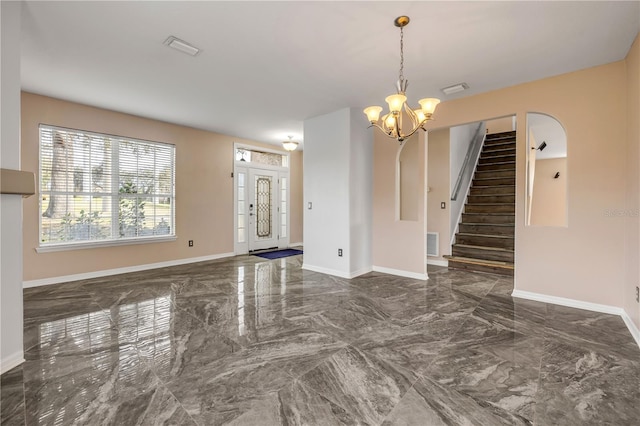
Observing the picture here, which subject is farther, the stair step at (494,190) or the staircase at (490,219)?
the stair step at (494,190)

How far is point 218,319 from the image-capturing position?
2.87m

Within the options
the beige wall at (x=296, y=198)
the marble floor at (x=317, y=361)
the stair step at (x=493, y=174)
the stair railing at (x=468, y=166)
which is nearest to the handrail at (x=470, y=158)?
the stair railing at (x=468, y=166)

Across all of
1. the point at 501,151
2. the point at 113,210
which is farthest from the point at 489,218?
the point at 113,210

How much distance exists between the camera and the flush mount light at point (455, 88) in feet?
11.6

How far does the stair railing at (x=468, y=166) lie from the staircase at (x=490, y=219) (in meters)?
0.12

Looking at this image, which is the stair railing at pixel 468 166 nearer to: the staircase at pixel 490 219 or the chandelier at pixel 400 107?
the staircase at pixel 490 219

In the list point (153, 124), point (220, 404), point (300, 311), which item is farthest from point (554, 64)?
point (153, 124)

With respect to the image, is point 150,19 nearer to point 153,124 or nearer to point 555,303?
point 153,124

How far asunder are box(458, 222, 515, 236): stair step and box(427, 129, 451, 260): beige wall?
50 centimetres

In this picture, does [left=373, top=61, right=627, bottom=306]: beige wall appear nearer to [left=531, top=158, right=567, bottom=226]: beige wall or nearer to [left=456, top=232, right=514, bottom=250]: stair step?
[left=456, top=232, right=514, bottom=250]: stair step

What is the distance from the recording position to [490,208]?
19.0 ft

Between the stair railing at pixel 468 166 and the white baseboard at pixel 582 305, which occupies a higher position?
the stair railing at pixel 468 166

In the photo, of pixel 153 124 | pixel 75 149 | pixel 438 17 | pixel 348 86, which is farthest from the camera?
pixel 153 124

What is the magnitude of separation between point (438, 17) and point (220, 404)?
3116mm
